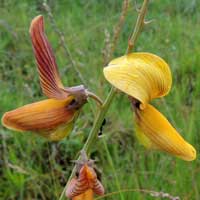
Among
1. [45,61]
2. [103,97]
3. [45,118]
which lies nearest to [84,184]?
[45,118]

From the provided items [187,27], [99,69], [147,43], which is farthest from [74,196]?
[187,27]

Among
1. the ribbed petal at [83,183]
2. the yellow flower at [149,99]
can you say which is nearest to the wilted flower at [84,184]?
the ribbed petal at [83,183]

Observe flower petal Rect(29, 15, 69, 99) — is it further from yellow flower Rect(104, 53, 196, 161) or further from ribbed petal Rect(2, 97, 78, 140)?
yellow flower Rect(104, 53, 196, 161)

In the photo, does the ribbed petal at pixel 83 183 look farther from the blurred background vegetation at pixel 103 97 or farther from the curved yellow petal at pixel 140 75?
the blurred background vegetation at pixel 103 97

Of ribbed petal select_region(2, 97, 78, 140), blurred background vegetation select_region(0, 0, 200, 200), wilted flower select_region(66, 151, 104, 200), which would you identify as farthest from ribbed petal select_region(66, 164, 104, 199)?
blurred background vegetation select_region(0, 0, 200, 200)

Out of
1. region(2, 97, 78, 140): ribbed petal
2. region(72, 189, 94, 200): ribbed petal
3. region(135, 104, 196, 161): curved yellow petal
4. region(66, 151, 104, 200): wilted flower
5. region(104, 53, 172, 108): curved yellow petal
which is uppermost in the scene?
region(104, 53, 172, 108): curved yellow petal

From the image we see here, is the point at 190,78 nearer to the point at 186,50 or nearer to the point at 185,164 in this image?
the point at 186,50
